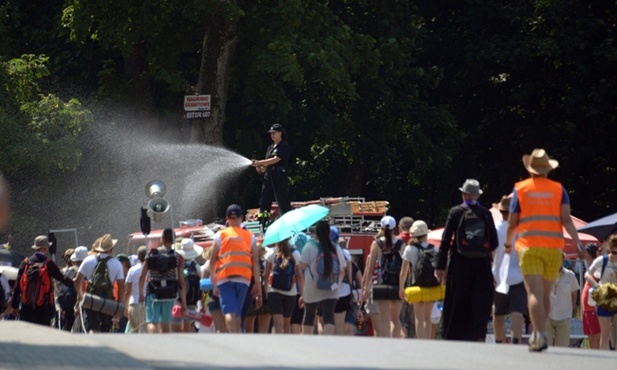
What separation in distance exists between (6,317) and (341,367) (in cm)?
1494

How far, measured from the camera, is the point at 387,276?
20.6 metres

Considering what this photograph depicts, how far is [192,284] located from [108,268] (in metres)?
1.64

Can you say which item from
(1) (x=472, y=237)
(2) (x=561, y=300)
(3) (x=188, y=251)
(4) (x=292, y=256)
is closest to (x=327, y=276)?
(4) (x=292, y=256)

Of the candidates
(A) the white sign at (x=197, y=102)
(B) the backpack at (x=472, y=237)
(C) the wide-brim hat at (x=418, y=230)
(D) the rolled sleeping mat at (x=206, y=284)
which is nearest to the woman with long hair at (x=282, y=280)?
(D) the rolled sleeping mat at (x=206, y=284)

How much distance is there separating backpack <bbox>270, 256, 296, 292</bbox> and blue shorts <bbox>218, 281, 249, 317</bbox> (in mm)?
1380

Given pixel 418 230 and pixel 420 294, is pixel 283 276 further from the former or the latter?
pixel 420 294

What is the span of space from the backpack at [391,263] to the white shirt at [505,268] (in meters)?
2.43

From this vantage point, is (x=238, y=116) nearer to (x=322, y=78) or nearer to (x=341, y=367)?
(x=322, y=78)

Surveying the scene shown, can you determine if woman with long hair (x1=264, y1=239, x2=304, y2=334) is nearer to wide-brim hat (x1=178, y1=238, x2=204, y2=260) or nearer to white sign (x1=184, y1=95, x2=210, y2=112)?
wide-brim hat (x1=178, y1=238, x2=204, y2=260)

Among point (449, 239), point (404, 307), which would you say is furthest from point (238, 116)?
point (449, 239)

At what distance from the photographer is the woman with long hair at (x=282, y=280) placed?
20453mm

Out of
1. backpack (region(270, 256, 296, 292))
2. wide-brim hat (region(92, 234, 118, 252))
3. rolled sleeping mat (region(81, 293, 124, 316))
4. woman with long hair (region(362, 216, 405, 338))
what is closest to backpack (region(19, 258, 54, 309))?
rolled sleeping mat (region(81, 293, 124, 316))

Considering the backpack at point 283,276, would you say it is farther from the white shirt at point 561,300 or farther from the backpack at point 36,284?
the white shirt at point 561,300

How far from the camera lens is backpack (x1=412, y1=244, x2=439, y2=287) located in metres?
19.0
